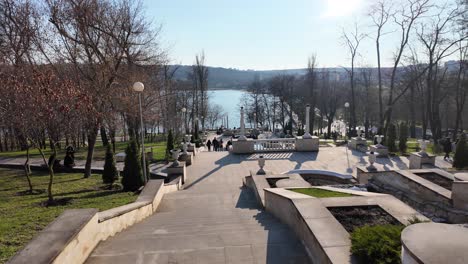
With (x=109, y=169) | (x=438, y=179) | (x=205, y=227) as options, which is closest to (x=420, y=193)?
(x=438, y=179)

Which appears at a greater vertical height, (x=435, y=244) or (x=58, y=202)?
(x=435, y=244)

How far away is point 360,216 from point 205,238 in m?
2.37

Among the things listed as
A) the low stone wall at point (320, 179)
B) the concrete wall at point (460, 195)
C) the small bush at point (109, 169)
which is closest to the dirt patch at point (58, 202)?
the small bush at point (109, 169)

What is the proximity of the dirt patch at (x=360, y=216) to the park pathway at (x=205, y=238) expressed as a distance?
2.39 feet

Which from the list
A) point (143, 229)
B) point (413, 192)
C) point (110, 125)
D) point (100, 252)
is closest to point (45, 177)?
point (110, 125)

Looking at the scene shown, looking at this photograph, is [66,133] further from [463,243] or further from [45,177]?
[463,243]

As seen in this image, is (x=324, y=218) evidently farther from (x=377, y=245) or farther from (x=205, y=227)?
(x=205, y=227)

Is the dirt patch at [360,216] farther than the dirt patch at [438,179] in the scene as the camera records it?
No

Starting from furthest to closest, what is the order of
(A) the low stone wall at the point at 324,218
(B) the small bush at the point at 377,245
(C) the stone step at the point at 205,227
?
(C) the stone step at the point at 205,227
(A) the low stone wall at the point at 324,218
(B) the small bush at the point at 377,245

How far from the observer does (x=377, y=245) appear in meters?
3.22

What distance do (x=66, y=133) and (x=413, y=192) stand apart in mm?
9342

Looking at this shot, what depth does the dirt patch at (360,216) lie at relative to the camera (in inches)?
178

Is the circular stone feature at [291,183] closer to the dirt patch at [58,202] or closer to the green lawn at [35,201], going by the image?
the green lawn at [35,201]

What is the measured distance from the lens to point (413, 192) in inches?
331
